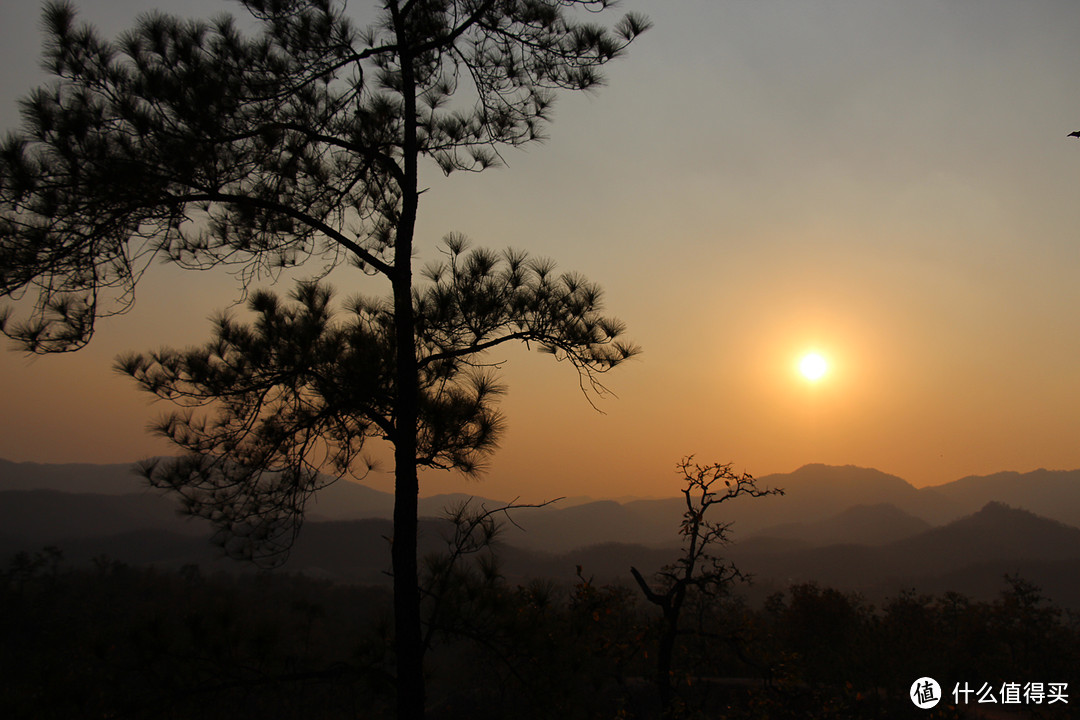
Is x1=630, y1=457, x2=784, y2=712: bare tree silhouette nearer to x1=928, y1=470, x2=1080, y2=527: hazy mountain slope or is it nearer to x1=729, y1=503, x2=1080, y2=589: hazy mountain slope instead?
x1=729, y1=503, x2=1080, y2=589: hazy mountain slope

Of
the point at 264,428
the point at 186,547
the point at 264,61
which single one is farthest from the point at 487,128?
the point at 186,547

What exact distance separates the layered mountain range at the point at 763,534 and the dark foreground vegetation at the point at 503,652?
0.86 metres

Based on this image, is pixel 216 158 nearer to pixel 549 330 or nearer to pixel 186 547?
pixel 549 330

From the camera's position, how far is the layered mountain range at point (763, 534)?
A: 43747mm

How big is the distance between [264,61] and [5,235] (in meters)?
1.85

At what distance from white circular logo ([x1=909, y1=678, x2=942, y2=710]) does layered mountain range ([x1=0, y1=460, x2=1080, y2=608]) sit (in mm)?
7092

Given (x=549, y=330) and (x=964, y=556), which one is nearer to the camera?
(x=549, y=330)

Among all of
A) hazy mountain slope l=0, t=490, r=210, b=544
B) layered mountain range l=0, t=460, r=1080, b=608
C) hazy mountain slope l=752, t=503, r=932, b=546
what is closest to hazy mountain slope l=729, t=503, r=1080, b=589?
layered mountain range l=0, t=460, r=1080, b=608

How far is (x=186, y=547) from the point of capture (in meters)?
53.0

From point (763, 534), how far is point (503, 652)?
81.1 meters

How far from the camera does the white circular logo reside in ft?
24.7

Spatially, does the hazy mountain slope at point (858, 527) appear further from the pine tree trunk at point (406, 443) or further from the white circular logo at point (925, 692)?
the pine tree trunk at point (406, 443)

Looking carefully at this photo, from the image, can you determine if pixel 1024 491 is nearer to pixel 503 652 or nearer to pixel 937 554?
pixel 937 554

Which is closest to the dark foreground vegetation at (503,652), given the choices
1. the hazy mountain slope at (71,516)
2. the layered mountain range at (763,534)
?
the layered mountain range at (763,534)
